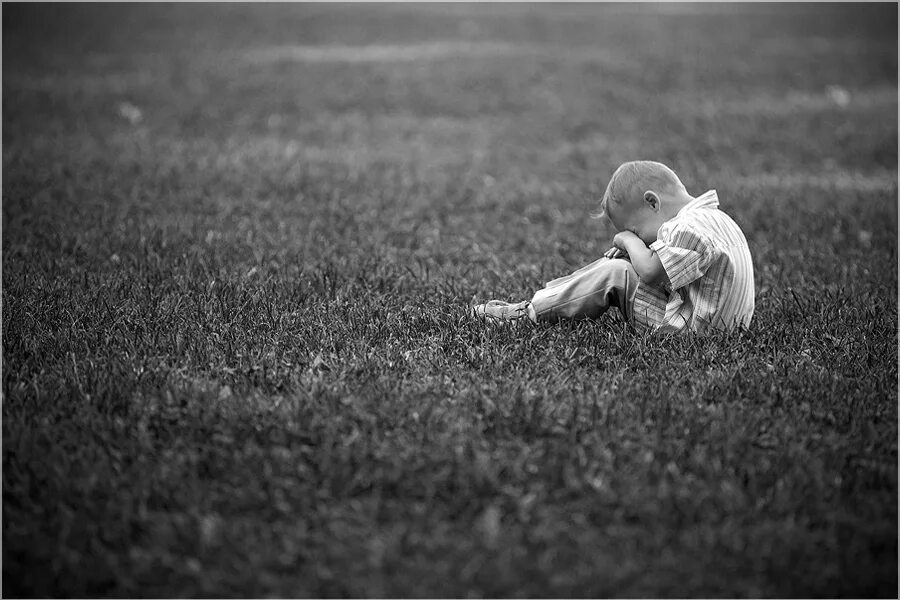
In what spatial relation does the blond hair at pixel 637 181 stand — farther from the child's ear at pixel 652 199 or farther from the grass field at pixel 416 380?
the grass field at pixel 416 380

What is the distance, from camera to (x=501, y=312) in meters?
4.21

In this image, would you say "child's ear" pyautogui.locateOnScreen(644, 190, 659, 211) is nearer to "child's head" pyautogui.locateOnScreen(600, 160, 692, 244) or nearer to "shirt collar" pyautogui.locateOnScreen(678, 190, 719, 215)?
"child's head" pyautogui.locateOnScreen(600, 160, 692, 244)

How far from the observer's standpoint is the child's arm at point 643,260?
3688 millimetres

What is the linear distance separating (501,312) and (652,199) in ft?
2.98

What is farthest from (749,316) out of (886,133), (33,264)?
(886,133)

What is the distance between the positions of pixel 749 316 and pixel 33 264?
158 inches

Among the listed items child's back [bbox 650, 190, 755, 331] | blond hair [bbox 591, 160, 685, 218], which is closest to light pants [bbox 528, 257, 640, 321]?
child's back [bbox 650, 190, 755, 331]

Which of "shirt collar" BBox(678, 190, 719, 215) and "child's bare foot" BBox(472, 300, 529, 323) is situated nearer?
"shirt collar" BBox(678, 190, 719, 215)

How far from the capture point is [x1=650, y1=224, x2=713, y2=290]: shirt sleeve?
11.9 feet

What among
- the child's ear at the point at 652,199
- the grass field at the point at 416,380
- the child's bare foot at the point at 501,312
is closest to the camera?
the grass field at the point at 416,380

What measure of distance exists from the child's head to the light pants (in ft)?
0.63

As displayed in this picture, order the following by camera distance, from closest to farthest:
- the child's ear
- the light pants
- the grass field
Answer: the grass field → the child's ear → the light pants

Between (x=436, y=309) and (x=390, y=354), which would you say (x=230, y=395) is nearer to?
(x=390, y=354)

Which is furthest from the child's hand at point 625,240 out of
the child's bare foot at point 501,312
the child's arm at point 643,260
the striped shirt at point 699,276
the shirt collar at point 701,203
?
the child's bare foot at point 501,312
